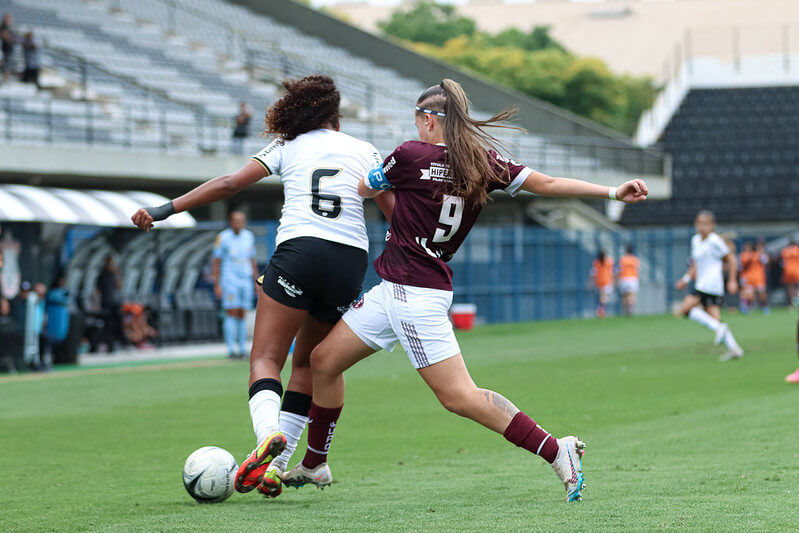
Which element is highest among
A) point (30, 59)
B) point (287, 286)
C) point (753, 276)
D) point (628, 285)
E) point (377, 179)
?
point (30, 59)

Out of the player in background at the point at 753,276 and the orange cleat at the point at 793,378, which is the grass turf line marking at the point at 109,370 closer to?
the orange cleat at the point at 793,378

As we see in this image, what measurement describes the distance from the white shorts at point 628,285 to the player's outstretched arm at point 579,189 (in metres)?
27.6

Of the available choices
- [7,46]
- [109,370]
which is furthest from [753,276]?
[109,370]

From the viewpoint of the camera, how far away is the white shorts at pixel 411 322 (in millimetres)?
5594

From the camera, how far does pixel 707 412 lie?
10211mm

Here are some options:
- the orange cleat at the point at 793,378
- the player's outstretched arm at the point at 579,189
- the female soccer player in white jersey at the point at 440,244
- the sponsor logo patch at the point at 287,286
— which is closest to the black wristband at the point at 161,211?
the sponsor logo patch at the point at 287,286

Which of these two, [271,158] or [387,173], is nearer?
[387,173]

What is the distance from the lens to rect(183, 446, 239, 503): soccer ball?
6.06 metres

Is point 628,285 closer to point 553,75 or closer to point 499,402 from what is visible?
point 499,402

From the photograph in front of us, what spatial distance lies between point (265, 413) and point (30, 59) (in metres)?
22.0

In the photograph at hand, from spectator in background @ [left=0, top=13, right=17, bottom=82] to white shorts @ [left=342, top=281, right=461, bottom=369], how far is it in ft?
71.4

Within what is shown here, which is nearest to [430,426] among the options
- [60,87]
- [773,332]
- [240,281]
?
[240,281]

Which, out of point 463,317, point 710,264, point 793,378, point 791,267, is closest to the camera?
point 793,378

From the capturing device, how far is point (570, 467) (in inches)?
222
